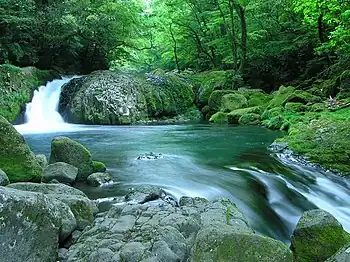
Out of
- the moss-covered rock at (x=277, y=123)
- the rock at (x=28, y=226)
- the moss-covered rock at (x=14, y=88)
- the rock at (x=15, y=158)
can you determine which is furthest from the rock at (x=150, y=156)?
the moss-covered rock at (x=14, y=88)

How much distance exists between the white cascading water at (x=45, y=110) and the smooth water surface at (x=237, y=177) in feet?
14.9

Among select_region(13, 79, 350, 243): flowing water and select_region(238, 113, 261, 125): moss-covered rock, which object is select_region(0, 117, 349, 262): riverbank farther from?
select_region(238, 113, 261, 125): moss-covered rock

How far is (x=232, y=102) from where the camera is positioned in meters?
17.3

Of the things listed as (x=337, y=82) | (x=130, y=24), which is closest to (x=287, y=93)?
(x=337, y=82)

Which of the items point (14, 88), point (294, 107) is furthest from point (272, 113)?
point (14, 88)

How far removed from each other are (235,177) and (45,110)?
38.9 feet

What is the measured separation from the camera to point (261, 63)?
21234mm

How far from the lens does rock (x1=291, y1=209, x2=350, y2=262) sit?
3.96m

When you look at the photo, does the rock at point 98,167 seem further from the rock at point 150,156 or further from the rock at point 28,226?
the rock at point 28,226

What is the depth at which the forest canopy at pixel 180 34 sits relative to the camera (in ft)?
57.6

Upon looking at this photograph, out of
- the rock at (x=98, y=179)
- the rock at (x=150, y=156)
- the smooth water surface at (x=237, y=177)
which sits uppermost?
the rock at (x=98, y=179)

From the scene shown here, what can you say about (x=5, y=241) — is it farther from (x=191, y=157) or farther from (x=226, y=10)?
(x=226, y=10)

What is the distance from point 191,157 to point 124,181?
94.6 inches

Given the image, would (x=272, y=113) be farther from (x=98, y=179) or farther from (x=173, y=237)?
(x=173, y=237)
